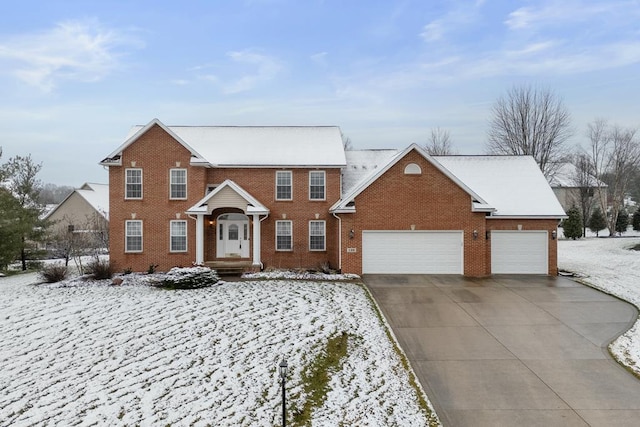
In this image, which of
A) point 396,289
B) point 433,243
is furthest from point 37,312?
point 433,243

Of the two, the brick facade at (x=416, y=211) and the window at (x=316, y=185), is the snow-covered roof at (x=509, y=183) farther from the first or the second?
the window at (x=316, y=185)

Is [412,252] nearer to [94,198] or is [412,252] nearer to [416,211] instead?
[416,211]

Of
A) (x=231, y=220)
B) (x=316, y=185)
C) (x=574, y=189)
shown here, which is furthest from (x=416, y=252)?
(x=574, y=189)

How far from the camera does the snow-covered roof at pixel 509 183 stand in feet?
60.5

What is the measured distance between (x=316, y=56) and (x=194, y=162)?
1170cm

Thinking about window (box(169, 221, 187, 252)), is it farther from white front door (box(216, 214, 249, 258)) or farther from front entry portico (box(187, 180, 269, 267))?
white front door (box(216, 214, 249, 258))

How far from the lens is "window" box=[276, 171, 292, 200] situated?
20703mm

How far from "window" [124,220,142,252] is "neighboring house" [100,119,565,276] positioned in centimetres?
5

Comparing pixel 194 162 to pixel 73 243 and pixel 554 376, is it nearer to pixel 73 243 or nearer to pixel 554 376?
pixel 73 243

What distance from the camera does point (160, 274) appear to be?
749 inches

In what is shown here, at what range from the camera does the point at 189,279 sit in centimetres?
1533

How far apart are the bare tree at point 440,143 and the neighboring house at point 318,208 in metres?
29.5

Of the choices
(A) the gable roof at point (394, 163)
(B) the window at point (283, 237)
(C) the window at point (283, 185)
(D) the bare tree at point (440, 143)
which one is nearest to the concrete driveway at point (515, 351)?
(A) the gable roof at point (394, 163)

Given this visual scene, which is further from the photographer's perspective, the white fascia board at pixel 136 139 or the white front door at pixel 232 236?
the white front door at pixel 232 236
